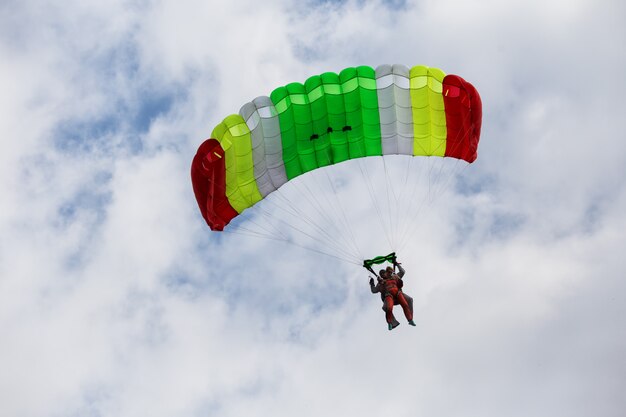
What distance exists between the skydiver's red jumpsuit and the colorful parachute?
10.1ft

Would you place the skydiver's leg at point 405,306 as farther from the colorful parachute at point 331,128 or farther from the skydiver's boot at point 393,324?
the colorful parachute at point 331,128

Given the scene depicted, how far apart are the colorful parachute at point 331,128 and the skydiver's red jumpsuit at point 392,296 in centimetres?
309

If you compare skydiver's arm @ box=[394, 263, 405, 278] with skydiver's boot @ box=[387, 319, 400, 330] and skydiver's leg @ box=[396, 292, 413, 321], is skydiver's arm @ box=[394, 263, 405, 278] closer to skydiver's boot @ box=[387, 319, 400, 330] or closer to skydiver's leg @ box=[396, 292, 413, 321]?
skydiver's leg @ box=[396, 292, 413, 321]

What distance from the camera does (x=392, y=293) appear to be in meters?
22.6

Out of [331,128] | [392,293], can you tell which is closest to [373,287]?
[392,293]

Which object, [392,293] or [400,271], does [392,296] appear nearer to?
[392,293]

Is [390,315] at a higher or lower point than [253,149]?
lower

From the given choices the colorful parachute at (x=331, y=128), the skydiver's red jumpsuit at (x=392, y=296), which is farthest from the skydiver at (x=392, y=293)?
the colorful parachute at (x=331, y=128)

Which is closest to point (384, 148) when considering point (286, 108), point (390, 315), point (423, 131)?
point (423, 131)

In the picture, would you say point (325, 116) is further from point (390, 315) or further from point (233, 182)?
point (390, 315)

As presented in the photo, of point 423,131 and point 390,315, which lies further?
point 423,131

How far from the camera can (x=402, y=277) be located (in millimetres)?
23047

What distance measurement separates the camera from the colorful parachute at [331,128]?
23.5 meters

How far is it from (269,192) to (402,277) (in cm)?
374
